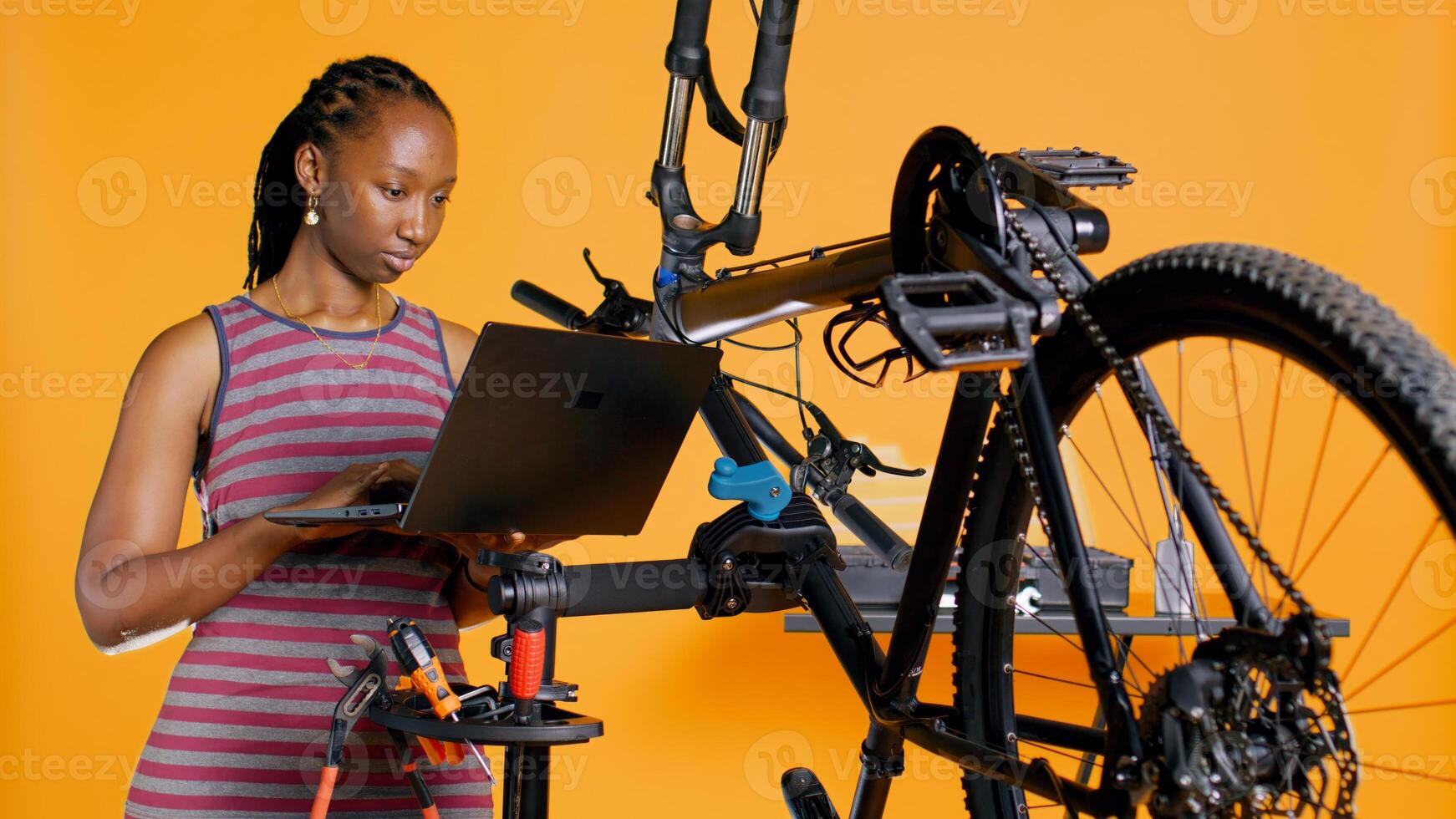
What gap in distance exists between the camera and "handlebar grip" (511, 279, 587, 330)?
4.83 ft

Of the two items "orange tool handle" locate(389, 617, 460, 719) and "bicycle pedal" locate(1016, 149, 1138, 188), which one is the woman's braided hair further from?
"bicycle pedal" locate(1016, 149, 1138, 188)

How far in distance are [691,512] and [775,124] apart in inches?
55.2

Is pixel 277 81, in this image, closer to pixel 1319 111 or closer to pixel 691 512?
pixel 691 512

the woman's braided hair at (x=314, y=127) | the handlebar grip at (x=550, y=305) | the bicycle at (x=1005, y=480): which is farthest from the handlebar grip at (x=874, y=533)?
the woman's braided hair at (x=314, y=127)

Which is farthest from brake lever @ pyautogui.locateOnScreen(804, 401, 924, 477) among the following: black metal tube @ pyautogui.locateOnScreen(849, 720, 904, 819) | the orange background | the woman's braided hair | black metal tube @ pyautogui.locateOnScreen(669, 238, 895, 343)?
the orange background

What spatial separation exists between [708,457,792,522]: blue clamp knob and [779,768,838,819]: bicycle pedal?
0.24m

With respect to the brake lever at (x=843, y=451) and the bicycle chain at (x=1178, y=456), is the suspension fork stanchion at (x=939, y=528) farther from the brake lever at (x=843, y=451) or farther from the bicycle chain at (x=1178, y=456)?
the brake lever at (x=843, y=451)

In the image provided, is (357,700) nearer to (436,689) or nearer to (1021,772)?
(436,689)

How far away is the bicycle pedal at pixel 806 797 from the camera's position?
3.92ft

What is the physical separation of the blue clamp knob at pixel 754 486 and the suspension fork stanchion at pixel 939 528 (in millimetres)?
158

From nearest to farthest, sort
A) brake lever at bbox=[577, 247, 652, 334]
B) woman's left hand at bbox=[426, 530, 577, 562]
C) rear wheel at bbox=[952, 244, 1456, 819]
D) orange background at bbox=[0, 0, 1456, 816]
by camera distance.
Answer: rear wheel at bbox=[952, 244, 1456, 819] → woman's left hand at bbox=[426, 530, 577, 562] → brake lever at bbox=[577, 247, 652, 334] → orange background at bbox=[0, 0, 1456, 816]

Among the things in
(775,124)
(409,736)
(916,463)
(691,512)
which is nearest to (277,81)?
(691,512)

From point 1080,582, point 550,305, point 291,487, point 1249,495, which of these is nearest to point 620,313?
point 550,305

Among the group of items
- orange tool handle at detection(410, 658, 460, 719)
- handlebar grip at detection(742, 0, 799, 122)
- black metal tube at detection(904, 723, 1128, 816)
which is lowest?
black metal tube at detection(904, 723, 1128, 816)
